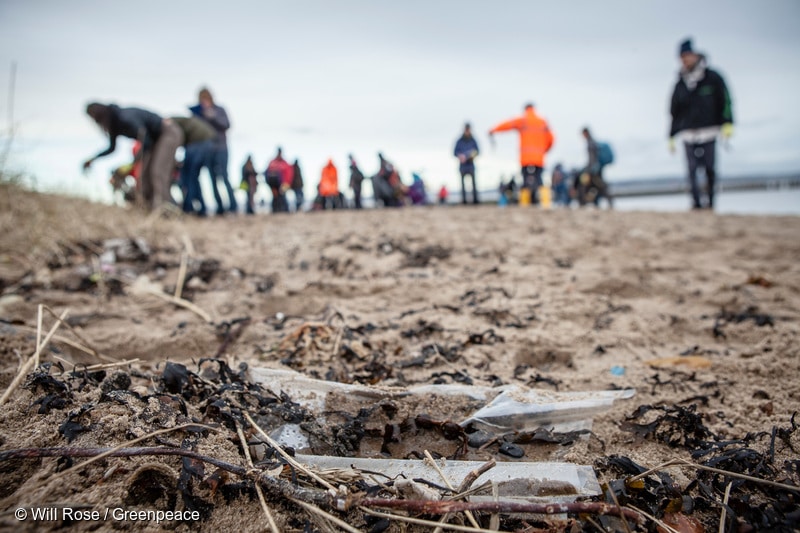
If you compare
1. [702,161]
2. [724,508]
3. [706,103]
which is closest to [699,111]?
[706,103]

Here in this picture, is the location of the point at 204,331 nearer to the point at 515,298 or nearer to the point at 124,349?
the point at 124,349

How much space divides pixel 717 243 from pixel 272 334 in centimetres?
425

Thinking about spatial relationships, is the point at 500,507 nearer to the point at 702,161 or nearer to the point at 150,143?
the point at 150,143

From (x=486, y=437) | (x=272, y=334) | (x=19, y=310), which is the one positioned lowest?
(x=486, y=437)

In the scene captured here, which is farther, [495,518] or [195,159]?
[195,159]

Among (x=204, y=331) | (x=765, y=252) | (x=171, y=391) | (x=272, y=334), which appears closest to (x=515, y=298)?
(x=272, y=334)

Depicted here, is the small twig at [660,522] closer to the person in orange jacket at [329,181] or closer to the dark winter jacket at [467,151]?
the dark winter jacket at [467,151]

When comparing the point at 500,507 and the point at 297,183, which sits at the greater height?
the point at 297,183

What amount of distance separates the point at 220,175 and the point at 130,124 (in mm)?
1696

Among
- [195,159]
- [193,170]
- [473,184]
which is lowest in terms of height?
[473,184]

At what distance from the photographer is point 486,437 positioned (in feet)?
4.05

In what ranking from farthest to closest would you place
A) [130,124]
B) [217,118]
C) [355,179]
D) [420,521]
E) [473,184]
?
[355,179] → [473,184] → [217,118] → [130,124] → [420,521]

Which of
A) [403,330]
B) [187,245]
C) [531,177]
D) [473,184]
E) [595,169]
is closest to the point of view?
[403,330]

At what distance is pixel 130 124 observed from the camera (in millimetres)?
4773
